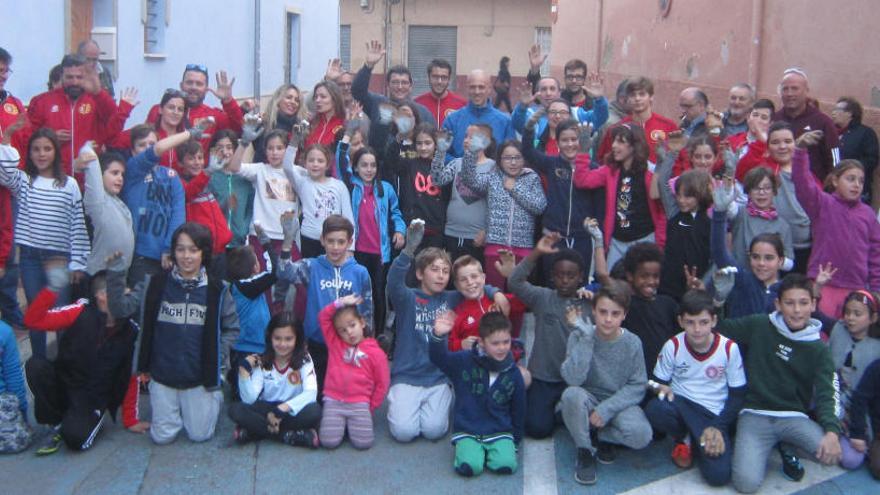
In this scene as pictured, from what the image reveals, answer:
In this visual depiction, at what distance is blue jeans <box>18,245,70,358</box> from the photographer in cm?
575

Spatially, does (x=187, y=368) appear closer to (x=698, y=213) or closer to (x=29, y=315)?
(x=29, y=315)

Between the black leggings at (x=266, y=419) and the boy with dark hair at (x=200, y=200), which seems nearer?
the black leggings at (x=266, y=419)

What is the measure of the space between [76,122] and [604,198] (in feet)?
12.3

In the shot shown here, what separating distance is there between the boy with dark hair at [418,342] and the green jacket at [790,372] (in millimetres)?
1407

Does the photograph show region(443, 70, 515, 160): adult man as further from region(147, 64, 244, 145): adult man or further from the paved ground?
the paved ground

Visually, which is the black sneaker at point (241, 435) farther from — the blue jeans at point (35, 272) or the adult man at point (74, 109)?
the adult man at point (74, 109)

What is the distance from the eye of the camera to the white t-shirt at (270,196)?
6434 millimetres

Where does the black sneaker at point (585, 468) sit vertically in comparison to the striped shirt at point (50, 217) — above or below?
below

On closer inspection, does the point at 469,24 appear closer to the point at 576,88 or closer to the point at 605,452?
the point at 576,88

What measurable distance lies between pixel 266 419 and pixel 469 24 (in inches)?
1068

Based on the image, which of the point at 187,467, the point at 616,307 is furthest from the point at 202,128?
the point at 616,307

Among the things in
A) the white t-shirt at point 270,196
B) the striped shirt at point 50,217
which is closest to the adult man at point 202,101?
the white t-shirt at point 270,196

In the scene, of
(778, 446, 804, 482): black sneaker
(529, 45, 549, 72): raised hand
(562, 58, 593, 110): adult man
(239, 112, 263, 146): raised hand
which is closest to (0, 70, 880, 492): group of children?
(778, 446, 804, 482): black sneaker

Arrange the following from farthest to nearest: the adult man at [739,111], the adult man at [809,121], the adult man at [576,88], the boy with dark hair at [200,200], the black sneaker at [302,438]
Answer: the adult man at [576,88]
the adult man at [739,111]
the adult man at [809,121]
the boy with dark hair at [200,200]
the black sneaker at [302,438]
